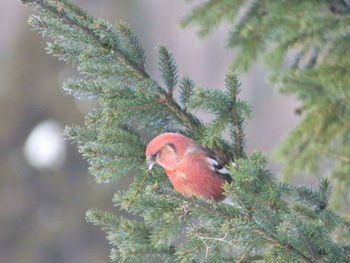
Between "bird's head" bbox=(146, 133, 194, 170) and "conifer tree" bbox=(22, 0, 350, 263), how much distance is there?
0.05 m

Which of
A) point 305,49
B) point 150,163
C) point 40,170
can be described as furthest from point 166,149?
point 40,170

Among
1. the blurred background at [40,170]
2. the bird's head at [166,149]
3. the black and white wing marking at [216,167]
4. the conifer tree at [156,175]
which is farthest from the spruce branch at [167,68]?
the blurred background at [40,170]

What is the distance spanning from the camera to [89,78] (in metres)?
2.31

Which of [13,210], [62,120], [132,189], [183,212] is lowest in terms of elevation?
[13,210]

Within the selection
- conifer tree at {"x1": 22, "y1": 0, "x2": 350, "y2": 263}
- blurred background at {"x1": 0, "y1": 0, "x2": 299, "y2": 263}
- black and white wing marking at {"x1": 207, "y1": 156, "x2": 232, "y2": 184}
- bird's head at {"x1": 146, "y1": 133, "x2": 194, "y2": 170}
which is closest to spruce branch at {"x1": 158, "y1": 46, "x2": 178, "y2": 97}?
conifer tree at {"x1": 22, "y1": 0, "x2": 350, "y2": 263}

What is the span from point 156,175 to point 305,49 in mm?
848

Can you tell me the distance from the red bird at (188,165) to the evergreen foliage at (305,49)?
27 centimetres

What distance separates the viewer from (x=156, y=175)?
241 centimetres

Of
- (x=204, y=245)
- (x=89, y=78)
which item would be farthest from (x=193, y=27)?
(x=204, y=245)

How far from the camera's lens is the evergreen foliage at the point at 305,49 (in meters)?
2.36

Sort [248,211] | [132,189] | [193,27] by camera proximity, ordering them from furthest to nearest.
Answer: [193,27], [132,189], [248,211]

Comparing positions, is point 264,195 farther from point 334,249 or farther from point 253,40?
point 253,40

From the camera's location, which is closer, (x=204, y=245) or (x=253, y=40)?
(x=204, y=245)

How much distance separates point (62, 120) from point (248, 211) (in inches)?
447
